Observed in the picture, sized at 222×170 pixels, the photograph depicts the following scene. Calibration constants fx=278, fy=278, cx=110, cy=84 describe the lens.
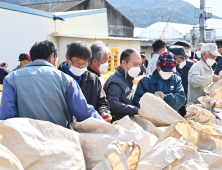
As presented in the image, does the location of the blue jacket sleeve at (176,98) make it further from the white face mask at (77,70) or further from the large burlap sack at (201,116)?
the white face mask at (77,70)

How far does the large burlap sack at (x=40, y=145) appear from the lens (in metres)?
1.62

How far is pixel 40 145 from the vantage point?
167 cm

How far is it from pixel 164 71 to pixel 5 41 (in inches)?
307

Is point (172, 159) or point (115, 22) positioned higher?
point (115, 22)

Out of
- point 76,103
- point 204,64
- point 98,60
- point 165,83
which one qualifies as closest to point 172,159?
point 76,103

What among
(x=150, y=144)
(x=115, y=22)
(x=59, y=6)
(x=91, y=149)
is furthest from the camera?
(x=115, y=22)

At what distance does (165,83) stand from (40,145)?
1968 mm

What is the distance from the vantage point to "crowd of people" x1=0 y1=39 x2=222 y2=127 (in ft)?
6.97

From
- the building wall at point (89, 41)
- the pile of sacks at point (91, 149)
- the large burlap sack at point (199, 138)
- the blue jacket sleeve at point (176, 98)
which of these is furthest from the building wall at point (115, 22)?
the pile of sacks at point (91, 149)

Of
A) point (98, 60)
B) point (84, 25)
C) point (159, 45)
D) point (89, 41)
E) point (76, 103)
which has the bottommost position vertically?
point (76, 103)

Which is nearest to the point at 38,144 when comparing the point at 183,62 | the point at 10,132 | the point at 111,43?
the point at 10,132

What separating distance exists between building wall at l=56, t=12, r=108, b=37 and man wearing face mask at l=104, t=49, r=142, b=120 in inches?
368

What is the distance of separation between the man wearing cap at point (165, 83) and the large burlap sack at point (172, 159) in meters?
1.41

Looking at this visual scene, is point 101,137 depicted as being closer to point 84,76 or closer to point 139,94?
point 84,76
